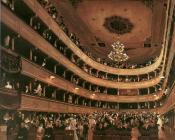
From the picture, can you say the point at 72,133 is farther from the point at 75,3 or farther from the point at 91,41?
the point at 91,41

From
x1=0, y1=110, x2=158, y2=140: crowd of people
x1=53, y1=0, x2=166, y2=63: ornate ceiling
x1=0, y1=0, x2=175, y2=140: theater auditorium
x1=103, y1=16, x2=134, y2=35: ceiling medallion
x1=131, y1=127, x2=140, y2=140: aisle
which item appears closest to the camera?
x1=0, y1=110, x2=158, y2=140: crowd of people

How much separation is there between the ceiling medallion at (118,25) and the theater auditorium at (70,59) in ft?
0.34

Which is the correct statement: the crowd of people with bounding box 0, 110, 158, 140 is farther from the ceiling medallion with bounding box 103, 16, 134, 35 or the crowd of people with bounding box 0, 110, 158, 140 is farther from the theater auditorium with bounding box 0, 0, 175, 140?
the ceiling medallion with bounding box 103, 16, 134, 35

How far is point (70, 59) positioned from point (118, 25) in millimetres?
6289

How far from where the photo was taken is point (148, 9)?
107ft

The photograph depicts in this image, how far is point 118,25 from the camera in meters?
38.2

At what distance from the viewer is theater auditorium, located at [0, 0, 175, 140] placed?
20781mm

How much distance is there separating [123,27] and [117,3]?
21.7 ft

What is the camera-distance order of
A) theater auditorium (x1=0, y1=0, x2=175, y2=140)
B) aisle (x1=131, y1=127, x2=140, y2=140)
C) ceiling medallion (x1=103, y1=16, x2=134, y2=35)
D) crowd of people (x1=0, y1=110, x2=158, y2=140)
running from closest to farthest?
crowd of people (x1=0, y1=110, x2=158, y2=140) < theater auditorium (x1=0, y1=0, x2=175, y2=140) < aisle (x1=131, y1=127, x2=140, y2=140) < ceiling medallion (x1=103, y1=16, x2=134, y2=35)

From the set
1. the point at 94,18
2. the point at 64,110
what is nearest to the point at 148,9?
the point at 94,18

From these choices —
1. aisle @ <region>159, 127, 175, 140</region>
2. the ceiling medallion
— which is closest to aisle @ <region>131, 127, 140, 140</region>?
aisle @ <region>159, 127, 175, 140</region>

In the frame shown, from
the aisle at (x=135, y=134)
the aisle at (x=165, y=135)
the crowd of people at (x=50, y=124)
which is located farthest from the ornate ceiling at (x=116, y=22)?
the aisle at (x=135, y=134)

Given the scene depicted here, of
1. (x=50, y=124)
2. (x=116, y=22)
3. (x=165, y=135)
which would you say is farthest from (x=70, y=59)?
(x=165, y=135)

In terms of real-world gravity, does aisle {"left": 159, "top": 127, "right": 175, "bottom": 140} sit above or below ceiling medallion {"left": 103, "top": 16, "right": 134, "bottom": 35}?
below
